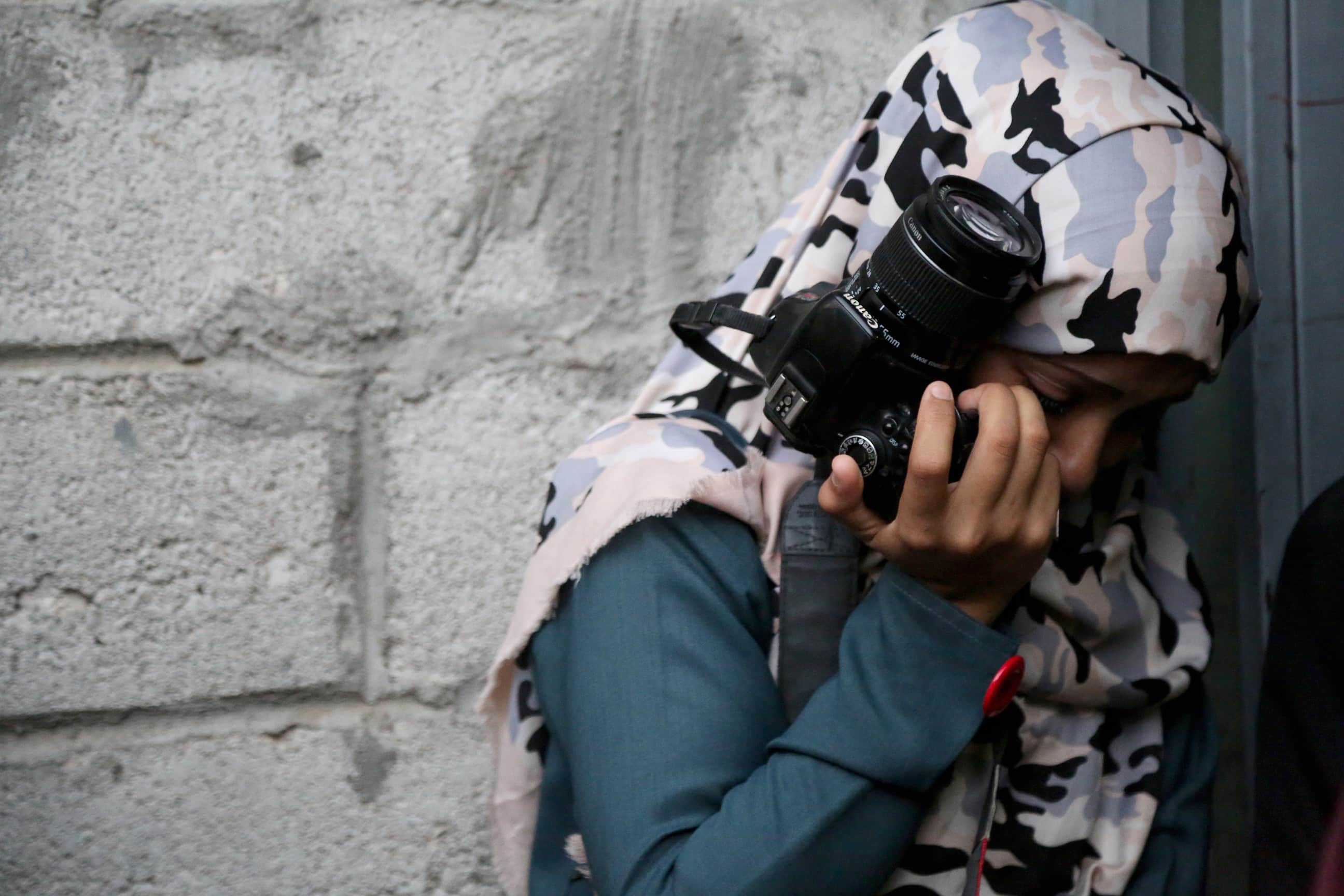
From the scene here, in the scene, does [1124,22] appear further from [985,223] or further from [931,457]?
[931,457]

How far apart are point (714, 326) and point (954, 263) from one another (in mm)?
304

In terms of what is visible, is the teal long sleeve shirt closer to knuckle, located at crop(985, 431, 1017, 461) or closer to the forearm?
the forearm

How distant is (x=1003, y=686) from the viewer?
83cm

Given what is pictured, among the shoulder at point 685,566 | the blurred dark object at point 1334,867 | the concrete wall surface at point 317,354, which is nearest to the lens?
the blurred dark object at point 1334,867

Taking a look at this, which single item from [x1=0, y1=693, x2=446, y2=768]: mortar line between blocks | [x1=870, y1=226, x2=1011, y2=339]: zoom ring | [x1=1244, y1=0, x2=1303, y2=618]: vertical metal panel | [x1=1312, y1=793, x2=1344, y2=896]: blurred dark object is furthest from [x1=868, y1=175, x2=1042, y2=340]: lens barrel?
[x1=0, y1=693, x2=446, y2=768]: mortar line between blocks

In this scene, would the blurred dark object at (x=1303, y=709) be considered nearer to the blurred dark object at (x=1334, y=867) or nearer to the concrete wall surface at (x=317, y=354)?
the blurred dark object at (x=1334, y=867)

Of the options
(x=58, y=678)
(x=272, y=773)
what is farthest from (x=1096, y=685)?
(x=58, y=678)

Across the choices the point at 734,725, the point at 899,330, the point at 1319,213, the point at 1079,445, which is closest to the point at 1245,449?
the point at 1319,213

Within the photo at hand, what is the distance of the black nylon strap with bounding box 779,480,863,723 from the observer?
887 mm

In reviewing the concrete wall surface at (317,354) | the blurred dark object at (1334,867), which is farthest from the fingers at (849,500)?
the concrete wall surface at (317,354)

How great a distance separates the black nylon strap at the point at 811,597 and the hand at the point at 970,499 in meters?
0.06

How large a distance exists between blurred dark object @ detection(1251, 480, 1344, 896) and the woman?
114mm

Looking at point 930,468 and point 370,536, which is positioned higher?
point 930,468

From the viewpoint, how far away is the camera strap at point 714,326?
0.90 metres
